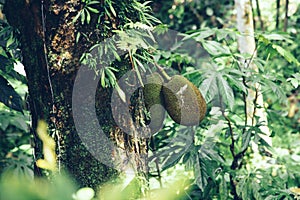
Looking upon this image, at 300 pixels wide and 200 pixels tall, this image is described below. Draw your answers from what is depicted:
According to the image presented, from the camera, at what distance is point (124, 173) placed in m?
1.13

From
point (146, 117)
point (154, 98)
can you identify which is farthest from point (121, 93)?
point (154, 98)

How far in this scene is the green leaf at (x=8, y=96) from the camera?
1.43 meters

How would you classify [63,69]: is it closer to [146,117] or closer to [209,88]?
[146,117]

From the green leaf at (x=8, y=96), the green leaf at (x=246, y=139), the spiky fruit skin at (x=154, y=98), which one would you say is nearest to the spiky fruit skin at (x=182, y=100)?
the spiky fruit skin at (x=154, y=98)

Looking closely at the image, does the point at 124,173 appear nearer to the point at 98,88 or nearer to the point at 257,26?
the point at 98,88

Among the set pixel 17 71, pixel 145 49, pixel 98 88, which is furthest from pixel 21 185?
pixel 17 71

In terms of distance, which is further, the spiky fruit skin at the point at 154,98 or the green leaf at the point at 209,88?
the green leaf at the point at 209,88

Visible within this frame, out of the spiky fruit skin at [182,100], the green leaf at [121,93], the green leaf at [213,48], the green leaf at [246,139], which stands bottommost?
the green leaf at [246,139]

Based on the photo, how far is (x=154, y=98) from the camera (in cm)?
136

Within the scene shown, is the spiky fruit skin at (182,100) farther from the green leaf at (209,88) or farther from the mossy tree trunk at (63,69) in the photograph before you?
the mossy tree trunk at (63,69)

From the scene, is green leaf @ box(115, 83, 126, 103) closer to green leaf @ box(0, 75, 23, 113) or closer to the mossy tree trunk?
the mossy tree trunk

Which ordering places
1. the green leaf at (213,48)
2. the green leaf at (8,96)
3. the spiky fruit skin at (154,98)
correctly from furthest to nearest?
the green leaf at (213,48), the green leaf at (8,96), the spiky fruit skin at (154,98)

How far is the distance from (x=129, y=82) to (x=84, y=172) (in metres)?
0.26

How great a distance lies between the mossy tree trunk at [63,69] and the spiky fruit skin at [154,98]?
0.70 ft
